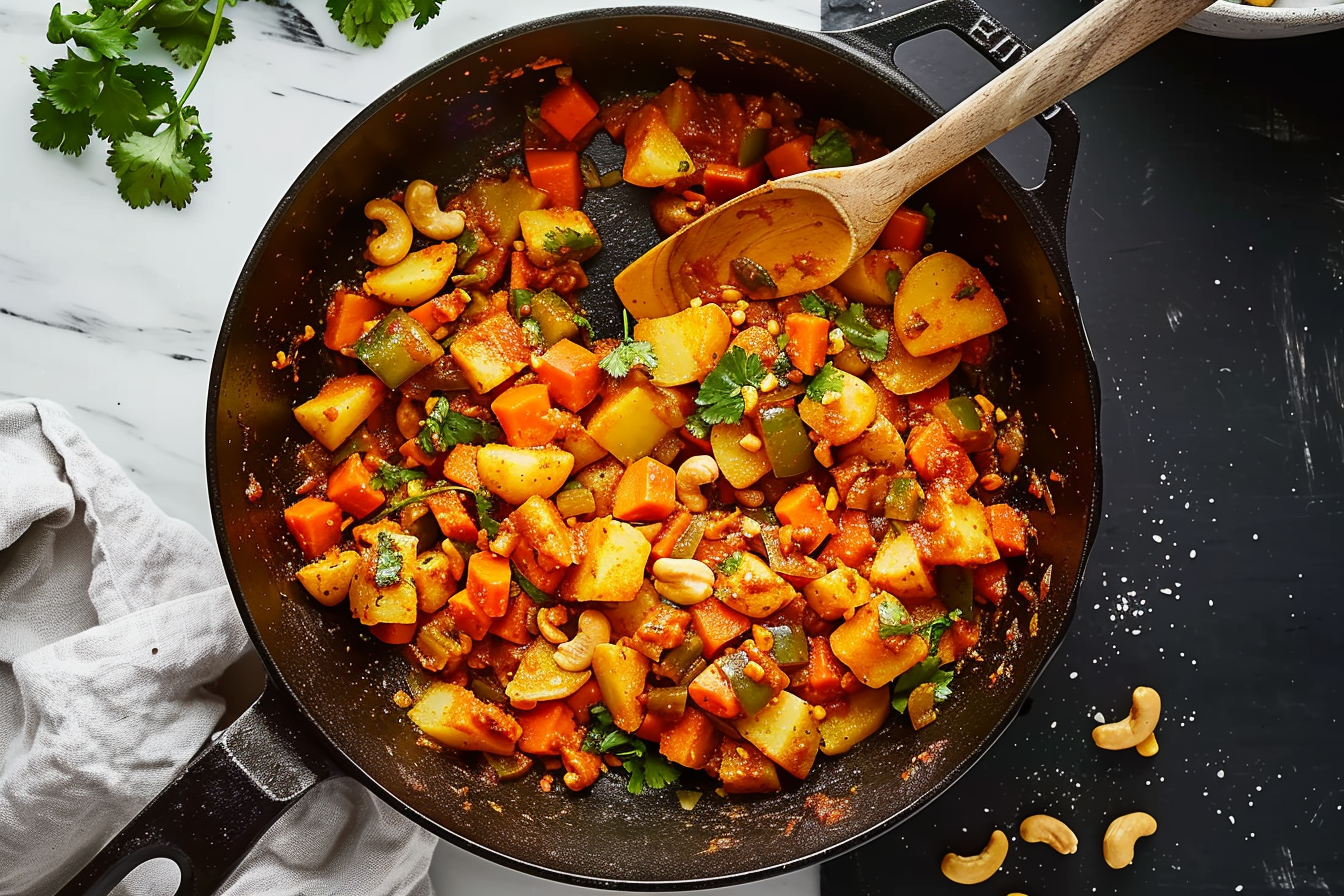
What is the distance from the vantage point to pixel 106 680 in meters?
2.58

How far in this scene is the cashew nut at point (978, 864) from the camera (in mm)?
2895

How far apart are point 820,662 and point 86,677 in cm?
196

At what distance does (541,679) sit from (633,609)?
0.33 metres

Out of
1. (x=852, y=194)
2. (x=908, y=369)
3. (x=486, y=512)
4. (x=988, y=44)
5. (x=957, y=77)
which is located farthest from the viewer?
(x=957, y=77)

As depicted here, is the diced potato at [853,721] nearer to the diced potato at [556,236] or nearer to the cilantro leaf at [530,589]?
the cilantro leaf at [530,589]

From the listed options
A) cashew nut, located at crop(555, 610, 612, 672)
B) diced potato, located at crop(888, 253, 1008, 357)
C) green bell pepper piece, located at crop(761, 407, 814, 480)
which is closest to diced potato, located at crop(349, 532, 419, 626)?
cashew nut, located at crop(555, 610, 612, 672)

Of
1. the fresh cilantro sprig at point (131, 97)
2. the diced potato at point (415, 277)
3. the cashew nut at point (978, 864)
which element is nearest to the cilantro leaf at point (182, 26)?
the fresh cilantro sprig at point (131, 97)

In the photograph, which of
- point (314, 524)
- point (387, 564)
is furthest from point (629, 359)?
point (314, 524)

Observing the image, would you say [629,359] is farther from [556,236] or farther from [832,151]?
[832,151]

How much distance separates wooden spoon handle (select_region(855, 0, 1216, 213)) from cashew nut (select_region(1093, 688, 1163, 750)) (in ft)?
5.31

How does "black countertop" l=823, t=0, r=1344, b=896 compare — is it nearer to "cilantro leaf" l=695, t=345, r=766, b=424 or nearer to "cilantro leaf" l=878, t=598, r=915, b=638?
"cilantro leaf" l=878, t=598, r=915, b=638

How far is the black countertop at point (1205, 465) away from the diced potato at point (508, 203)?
1068 millimetres

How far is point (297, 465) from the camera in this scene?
2.91 m

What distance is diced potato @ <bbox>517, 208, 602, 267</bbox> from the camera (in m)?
2.92
